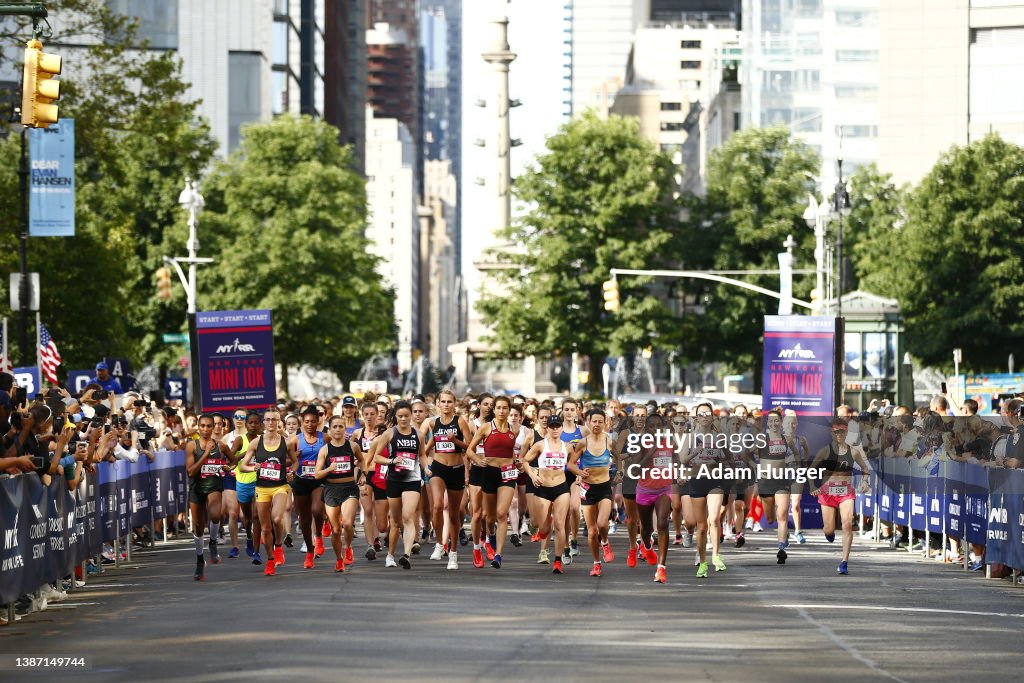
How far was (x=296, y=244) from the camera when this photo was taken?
220ft

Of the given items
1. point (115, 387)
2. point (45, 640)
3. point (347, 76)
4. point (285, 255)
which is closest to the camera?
point (45, 640)

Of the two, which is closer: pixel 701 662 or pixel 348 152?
pixel 701 662

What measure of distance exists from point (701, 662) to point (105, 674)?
3.99 metres

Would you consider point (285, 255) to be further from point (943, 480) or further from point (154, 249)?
point (943, 480)

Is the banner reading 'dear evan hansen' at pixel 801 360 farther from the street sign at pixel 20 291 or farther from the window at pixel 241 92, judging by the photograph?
the window at pixel 241 92

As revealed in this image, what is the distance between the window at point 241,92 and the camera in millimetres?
94000

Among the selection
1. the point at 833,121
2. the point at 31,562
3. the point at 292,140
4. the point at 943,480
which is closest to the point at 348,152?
the point at 292,140

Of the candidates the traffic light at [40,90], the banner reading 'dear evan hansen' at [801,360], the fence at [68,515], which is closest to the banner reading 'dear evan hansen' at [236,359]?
the fence at [68,515]

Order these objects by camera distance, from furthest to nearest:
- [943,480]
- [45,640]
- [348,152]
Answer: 1. [348,152]
2. [943,480]
3. [45,640]

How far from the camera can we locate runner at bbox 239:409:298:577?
66.7 feet

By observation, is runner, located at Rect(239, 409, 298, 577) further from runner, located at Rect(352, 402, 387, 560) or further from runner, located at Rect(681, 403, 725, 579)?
runner, located at Rect(681, 403, 725, 579)

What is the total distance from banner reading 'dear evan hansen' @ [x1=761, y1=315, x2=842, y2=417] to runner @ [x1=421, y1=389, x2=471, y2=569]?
44.2 feet

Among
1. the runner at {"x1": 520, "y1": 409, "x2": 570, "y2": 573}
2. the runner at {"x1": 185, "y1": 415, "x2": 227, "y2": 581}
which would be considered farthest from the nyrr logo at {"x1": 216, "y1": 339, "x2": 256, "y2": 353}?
the runner at {"x1": 520, "y1": 409, "x2": 570, "y2": 573}

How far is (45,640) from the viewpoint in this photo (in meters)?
14.1
